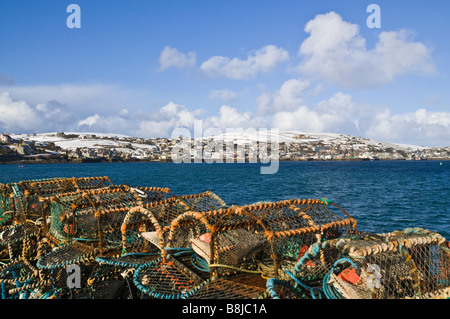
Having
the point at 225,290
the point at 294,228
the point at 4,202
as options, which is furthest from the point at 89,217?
the point at 4,202

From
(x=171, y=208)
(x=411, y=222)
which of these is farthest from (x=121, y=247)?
(x=411, y=222)

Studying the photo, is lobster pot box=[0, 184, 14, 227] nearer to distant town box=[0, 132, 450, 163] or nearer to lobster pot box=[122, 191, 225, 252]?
lobster pot box=[122, 191, 225, 252]

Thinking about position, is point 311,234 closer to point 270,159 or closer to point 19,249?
point 19,249

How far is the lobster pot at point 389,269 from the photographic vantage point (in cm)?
374

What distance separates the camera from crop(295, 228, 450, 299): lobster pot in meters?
3.74

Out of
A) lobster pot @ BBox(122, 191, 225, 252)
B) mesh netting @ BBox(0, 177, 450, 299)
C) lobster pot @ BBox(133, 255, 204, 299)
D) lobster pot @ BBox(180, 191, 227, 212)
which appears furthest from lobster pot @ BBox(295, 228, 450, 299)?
lobster pot @ BBox(180, 191, 227, 212)

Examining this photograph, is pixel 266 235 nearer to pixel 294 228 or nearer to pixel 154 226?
pixel 294 228

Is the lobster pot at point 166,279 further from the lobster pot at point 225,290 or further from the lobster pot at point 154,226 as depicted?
the lobster pot at point 154,226

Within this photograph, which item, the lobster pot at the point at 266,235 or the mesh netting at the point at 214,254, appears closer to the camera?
the mesh netting at the point at 214,254

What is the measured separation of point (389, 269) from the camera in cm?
402

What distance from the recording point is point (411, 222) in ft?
58.1

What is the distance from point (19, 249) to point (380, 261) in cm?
754

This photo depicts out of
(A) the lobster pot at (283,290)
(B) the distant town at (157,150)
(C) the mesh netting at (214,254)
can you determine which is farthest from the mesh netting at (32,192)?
(B) the distant town at (157,150)

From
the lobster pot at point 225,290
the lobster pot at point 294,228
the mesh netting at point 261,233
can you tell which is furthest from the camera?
the lobster pot at point 294,228
